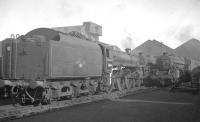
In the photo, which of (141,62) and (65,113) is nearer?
(65,113)

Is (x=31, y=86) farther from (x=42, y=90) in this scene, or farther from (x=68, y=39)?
(x=68, y=39)

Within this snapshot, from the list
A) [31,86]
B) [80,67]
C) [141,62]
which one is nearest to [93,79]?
[80,67]

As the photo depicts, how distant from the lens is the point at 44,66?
9.14 m

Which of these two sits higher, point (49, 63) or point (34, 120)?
point (49, 63)

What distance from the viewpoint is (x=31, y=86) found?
29.2ft

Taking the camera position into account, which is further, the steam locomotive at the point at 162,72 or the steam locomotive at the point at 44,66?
the steam locomotive at the point at 162,72

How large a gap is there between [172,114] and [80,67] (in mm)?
4828

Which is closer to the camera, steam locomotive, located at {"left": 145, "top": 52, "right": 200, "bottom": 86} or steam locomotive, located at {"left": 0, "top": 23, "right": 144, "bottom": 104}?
steam locomotive, located at {"left": 0, "top": 23, "right": 144, "bottom": 104}

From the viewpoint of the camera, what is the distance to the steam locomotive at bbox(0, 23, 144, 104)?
916 cm

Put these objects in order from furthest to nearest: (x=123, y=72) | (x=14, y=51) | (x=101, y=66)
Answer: (x=123, y=72)
(x=101, y=66)
(x=14, y=51)

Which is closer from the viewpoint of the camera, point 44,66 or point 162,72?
point 44,66

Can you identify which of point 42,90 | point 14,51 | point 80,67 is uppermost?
point 14,51

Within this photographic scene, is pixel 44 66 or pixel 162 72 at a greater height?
pixel 44 66

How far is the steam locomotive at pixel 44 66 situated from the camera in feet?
30.1
